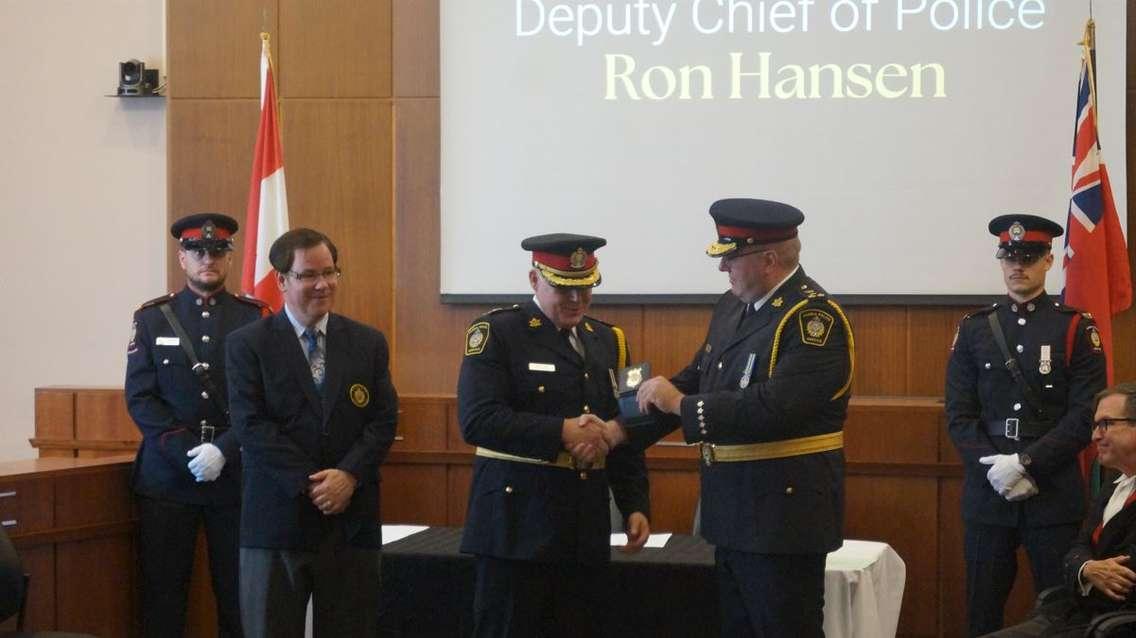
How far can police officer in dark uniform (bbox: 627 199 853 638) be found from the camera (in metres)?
3.27

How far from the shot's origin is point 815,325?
332 centimetres

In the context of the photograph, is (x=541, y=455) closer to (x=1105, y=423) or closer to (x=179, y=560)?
(x=1105, y=423)

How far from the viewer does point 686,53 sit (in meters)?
5.95

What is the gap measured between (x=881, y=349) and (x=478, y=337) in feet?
9.22

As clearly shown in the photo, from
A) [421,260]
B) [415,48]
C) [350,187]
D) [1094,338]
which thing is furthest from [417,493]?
[1094,338]

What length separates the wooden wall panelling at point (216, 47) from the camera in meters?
6.20

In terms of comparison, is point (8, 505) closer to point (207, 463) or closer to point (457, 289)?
point (207, 463)

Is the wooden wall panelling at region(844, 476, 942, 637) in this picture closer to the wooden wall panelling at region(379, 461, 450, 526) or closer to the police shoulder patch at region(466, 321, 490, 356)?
the wooden wall panelling at region(379, 461, 450, 526)

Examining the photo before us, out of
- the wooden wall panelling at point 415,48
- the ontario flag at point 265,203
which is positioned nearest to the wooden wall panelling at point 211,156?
the ontario flag at point 265,203

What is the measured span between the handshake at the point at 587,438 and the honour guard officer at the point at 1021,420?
1733mm

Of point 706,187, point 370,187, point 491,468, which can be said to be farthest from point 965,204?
point 491,468

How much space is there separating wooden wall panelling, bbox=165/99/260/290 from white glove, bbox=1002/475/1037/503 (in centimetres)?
351

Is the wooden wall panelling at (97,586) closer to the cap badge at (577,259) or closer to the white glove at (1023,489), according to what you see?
the cap badge at (577,259)

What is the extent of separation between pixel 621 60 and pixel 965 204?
161cm
